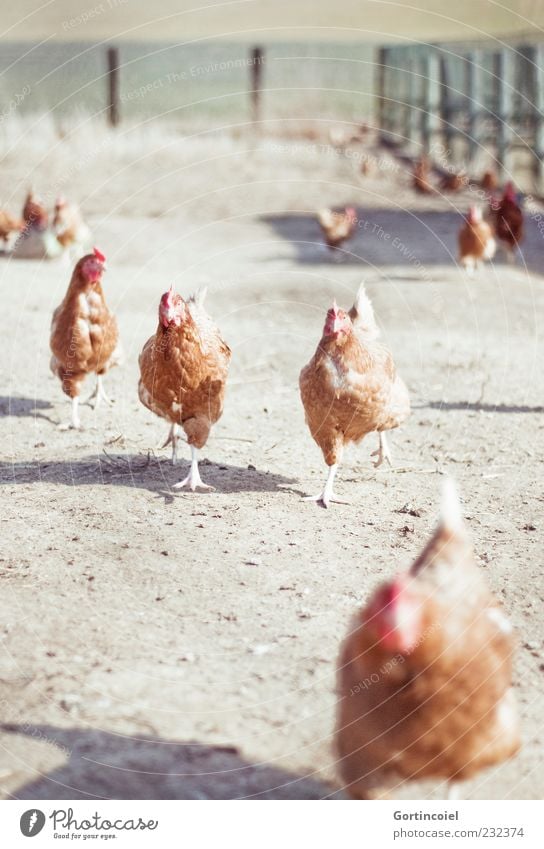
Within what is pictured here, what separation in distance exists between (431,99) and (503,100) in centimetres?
459

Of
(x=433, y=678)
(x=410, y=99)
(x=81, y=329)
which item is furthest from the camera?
(x=410, y=99)

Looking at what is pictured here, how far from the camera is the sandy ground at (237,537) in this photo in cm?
336

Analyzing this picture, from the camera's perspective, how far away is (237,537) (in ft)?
16.6

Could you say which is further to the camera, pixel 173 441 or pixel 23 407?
pixel 23 407

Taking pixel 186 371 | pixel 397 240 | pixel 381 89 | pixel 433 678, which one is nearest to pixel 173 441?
pixel 186 371

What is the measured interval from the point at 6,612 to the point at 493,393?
478cm

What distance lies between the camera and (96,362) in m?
6.95

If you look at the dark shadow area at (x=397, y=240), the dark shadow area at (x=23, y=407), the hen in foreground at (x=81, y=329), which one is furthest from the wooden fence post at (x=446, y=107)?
the hen in foreground at (x=81, y=329)

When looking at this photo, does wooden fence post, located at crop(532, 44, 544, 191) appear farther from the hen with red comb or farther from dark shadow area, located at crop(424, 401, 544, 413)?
dark shadow area, located at crop(424, 401, 544, 413)

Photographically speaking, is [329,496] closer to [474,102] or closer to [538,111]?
[538,111]

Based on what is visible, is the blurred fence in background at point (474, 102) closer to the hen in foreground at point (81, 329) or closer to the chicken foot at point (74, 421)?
the hen in foreground at point (81, 329)

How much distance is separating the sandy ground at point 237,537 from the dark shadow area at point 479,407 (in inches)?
1.0

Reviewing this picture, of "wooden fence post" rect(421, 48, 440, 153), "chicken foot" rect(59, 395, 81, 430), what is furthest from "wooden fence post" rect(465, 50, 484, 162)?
"chicken foot" rect(59, 395, 81, 430)

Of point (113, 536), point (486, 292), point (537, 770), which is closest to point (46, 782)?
point (537, 770)
